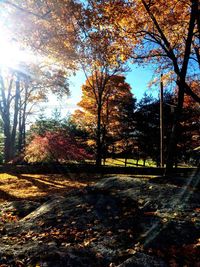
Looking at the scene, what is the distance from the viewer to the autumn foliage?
18.1 meters

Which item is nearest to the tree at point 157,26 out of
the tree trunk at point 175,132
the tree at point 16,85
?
the tree trunk at point 175,132

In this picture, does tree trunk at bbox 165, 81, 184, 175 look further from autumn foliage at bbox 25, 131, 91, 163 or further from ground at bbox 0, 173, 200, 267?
autumn foliage at bbox 25, 131, 91, 163

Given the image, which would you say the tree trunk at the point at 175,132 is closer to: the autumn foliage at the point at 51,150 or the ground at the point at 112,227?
the ground at the point at 112,227

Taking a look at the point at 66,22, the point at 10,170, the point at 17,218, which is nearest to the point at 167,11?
the point at 66,22

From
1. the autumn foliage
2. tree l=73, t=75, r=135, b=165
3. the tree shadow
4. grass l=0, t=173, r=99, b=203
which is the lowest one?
the tree shadow

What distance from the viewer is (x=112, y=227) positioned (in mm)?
5863

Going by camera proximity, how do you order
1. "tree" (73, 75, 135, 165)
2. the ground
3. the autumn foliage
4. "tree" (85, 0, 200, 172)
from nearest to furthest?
the ground
"tree" (85, 0, 200, 172)
the autumn foliage
"tree" (73, 75, 135, 165)

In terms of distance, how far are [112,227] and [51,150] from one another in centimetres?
1315

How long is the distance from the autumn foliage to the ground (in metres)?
9.27

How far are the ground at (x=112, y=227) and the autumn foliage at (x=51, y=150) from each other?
9.27m

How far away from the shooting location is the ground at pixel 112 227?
4535 mm

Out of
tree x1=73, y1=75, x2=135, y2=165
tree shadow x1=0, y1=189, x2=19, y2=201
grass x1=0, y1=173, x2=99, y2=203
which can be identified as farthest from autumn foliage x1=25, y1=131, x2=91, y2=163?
tree x1=73, y1=75, x2=135, y2=165

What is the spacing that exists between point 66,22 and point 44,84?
48.2ft

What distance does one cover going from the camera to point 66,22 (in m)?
11.3
